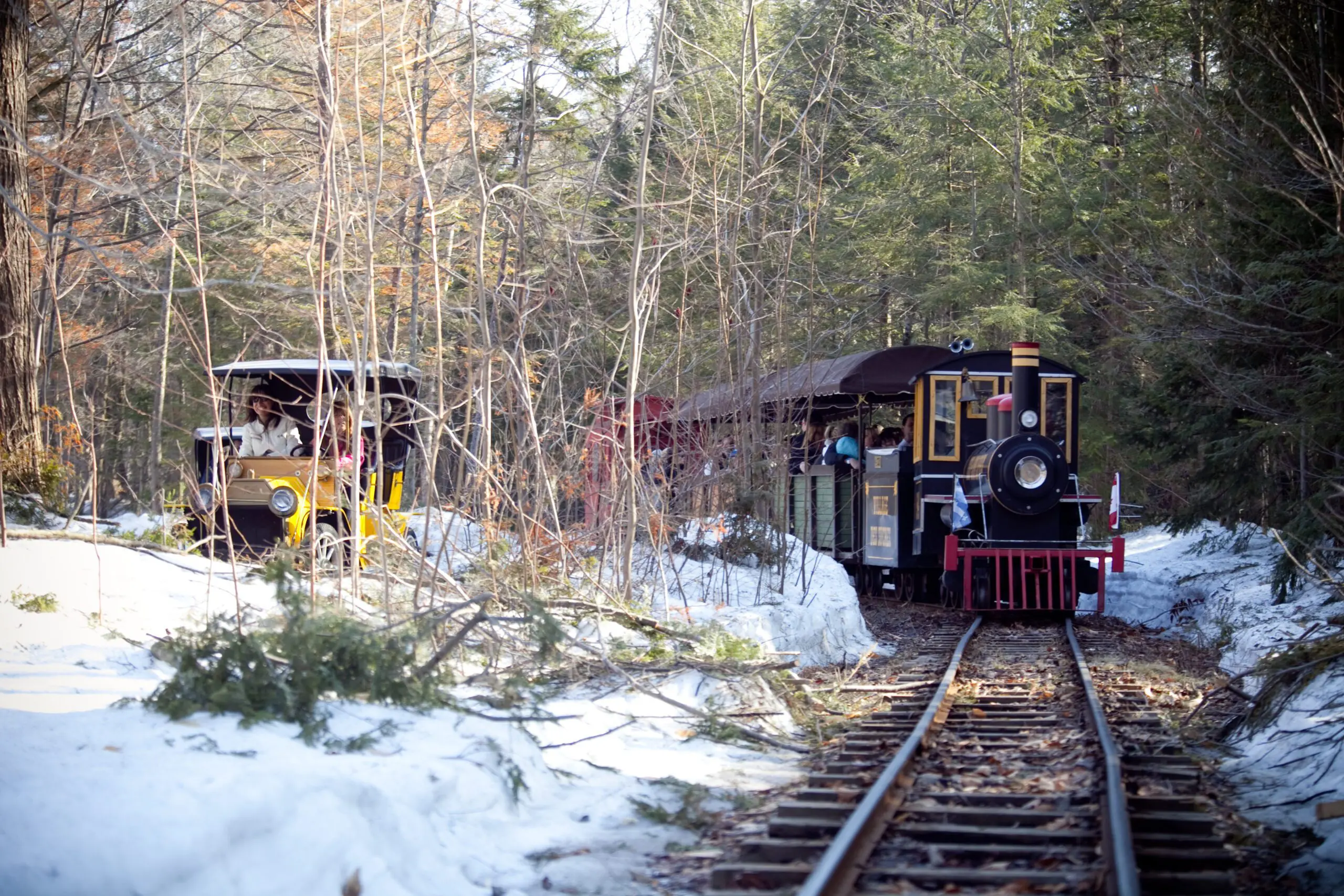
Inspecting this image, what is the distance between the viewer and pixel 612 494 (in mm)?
9969

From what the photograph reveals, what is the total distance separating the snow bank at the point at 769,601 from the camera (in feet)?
34.3

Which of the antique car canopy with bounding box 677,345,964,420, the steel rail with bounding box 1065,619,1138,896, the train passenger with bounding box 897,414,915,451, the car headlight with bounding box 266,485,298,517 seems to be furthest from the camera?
the train passenger with bounding box 897,414,915,451

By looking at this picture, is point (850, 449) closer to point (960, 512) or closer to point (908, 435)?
point (908, 435)

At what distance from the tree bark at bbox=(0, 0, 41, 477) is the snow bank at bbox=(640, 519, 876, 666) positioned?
19.2 feet

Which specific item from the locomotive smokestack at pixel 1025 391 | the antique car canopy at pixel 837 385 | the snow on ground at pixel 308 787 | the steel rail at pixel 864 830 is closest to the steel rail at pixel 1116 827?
the steel rail at pixel 864 830

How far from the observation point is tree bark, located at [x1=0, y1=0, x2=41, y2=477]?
1095 centimetres

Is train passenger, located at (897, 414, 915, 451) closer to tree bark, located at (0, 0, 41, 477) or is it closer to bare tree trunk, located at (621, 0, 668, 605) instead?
bare tree trunk, located at (621, 0, 668, 605)

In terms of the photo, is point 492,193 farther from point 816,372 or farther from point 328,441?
point 816,372

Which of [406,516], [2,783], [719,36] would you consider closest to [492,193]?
[406,516]

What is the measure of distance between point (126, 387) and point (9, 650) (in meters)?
24.1

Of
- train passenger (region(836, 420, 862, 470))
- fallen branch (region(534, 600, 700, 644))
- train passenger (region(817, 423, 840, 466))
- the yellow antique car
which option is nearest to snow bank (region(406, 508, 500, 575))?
the yellow antique car

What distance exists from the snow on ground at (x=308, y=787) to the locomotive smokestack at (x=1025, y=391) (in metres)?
8.03

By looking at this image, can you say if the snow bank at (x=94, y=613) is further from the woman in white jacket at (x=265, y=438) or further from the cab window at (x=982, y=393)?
the cab window at (x=982, y=393)

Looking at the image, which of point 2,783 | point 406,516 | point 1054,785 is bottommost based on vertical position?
point 1054,785
